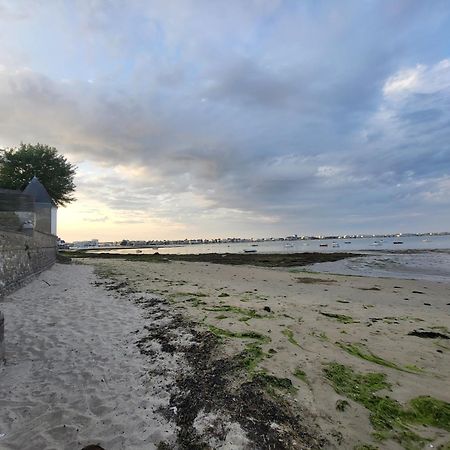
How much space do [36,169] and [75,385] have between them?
3761 centimetres

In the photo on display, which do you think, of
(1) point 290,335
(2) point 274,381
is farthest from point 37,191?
(2) point 274,381

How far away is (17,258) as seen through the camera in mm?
11180

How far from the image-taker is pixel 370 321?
7.67 m

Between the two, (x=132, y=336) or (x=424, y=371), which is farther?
(x=132, y=336)

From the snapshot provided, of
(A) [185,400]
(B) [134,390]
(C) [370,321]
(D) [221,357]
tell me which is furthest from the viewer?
(C) [370,321]

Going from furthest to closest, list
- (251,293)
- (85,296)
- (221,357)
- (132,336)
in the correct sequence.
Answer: (251,293), (85,296), (132,336), (221,357)

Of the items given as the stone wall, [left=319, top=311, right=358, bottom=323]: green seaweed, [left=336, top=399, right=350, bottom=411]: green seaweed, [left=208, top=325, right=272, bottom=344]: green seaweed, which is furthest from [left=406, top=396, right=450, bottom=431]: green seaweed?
the stone wall

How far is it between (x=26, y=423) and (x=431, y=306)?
11416 millimetres

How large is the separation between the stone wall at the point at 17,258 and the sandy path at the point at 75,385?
2.49 metres

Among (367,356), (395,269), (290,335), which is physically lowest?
(395,269)

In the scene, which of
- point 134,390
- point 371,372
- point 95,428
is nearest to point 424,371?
point 371,372

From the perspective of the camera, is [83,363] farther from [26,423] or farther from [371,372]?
[371,372]

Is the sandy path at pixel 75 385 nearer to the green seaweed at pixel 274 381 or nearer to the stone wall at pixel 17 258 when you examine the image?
the green seaweed at pixel 274 381

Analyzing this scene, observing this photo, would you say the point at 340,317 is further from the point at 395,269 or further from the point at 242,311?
the point at 395,269
